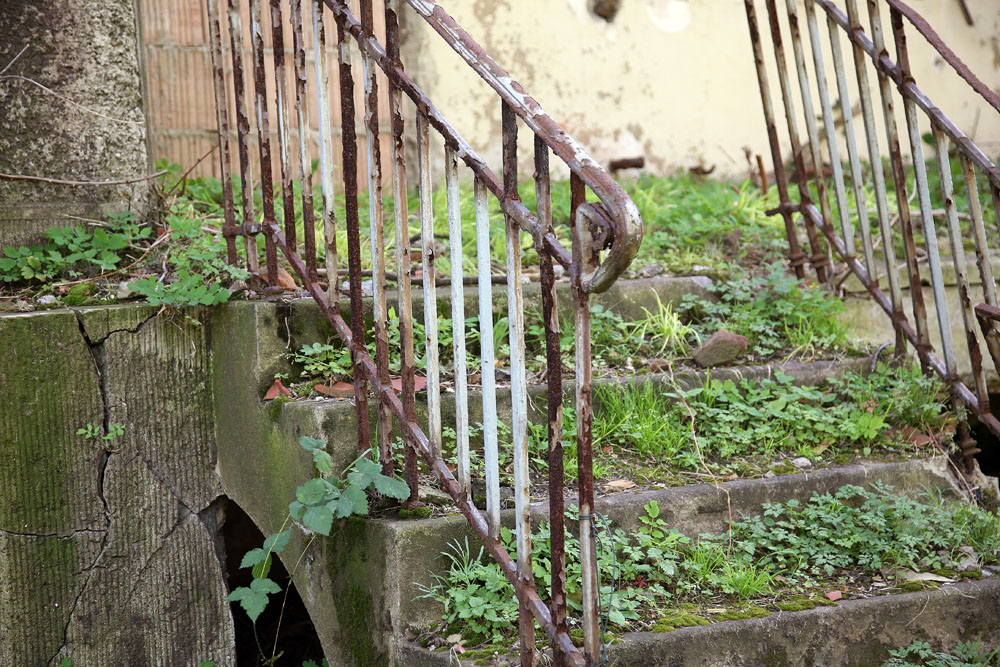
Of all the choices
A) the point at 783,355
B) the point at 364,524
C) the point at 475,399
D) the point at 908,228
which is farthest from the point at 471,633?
the point at 908,228

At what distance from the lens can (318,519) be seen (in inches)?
78.4

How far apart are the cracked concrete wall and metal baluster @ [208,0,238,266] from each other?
1.10 ft

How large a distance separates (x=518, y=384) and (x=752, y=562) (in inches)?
39.2

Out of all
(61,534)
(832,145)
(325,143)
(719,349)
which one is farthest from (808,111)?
(61,534)

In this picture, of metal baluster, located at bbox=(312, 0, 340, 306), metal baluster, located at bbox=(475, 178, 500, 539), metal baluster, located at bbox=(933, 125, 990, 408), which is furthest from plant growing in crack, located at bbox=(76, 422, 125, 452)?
metal baluster, located at bbox=(933, 125, 990, 408)

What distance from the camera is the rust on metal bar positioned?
7.11ft

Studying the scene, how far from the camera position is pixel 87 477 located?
2.60 metres

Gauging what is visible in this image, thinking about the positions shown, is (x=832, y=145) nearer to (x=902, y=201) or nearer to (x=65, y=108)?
(x=902, y=201)

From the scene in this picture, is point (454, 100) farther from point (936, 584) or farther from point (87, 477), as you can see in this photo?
point (936, 584)

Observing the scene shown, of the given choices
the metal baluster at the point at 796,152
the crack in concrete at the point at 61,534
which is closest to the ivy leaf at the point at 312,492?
the crack in concrete at the point at 61,534

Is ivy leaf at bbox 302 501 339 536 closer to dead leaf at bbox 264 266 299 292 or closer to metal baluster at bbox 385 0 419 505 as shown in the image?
metal baluster at bbox 385 0 419 505

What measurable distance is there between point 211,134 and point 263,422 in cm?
267

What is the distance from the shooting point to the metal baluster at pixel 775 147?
11.0 ft

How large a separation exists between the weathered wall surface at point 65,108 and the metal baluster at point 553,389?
2.09 metres
